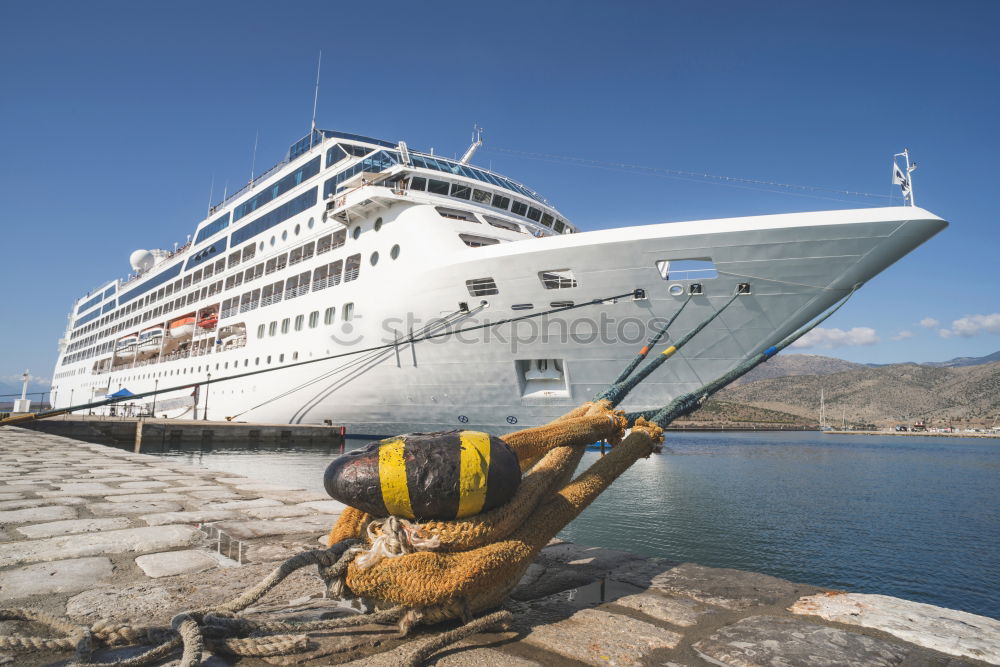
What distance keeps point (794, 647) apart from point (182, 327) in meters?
34.5

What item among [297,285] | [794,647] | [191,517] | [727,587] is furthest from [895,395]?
[191,517]

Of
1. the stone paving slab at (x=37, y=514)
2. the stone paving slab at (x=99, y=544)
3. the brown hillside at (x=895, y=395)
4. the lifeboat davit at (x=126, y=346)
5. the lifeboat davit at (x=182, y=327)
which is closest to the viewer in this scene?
the stone paving slab at (x=99, y=544)

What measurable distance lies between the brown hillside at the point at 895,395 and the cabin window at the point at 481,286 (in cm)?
10679

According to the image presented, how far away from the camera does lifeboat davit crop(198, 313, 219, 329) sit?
2719 centimetres

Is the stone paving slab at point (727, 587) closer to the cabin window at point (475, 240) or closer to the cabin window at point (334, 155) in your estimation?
the cabin window at point (475, 240)

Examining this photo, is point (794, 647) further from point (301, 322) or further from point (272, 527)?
point (301, 322)

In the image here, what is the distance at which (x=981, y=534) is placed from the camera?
9109mm

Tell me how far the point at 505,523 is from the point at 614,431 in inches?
52.9

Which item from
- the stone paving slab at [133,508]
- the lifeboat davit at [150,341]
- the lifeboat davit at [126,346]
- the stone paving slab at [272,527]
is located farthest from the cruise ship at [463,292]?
the lifeboat davit at [126,346]

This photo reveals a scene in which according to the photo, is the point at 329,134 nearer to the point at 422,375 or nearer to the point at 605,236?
the point at 422,375

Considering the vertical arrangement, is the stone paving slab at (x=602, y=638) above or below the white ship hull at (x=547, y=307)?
below

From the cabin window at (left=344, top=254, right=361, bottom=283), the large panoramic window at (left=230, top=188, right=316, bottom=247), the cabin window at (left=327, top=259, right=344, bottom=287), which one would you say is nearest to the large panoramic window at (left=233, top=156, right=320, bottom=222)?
the large panoramic window at (left=230, top=188, right=316, bottom=247)

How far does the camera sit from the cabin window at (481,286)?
43.4 feet

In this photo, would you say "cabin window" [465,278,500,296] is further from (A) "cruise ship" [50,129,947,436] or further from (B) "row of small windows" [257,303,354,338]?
(B) "row of small windows" [257,303,354,338]
